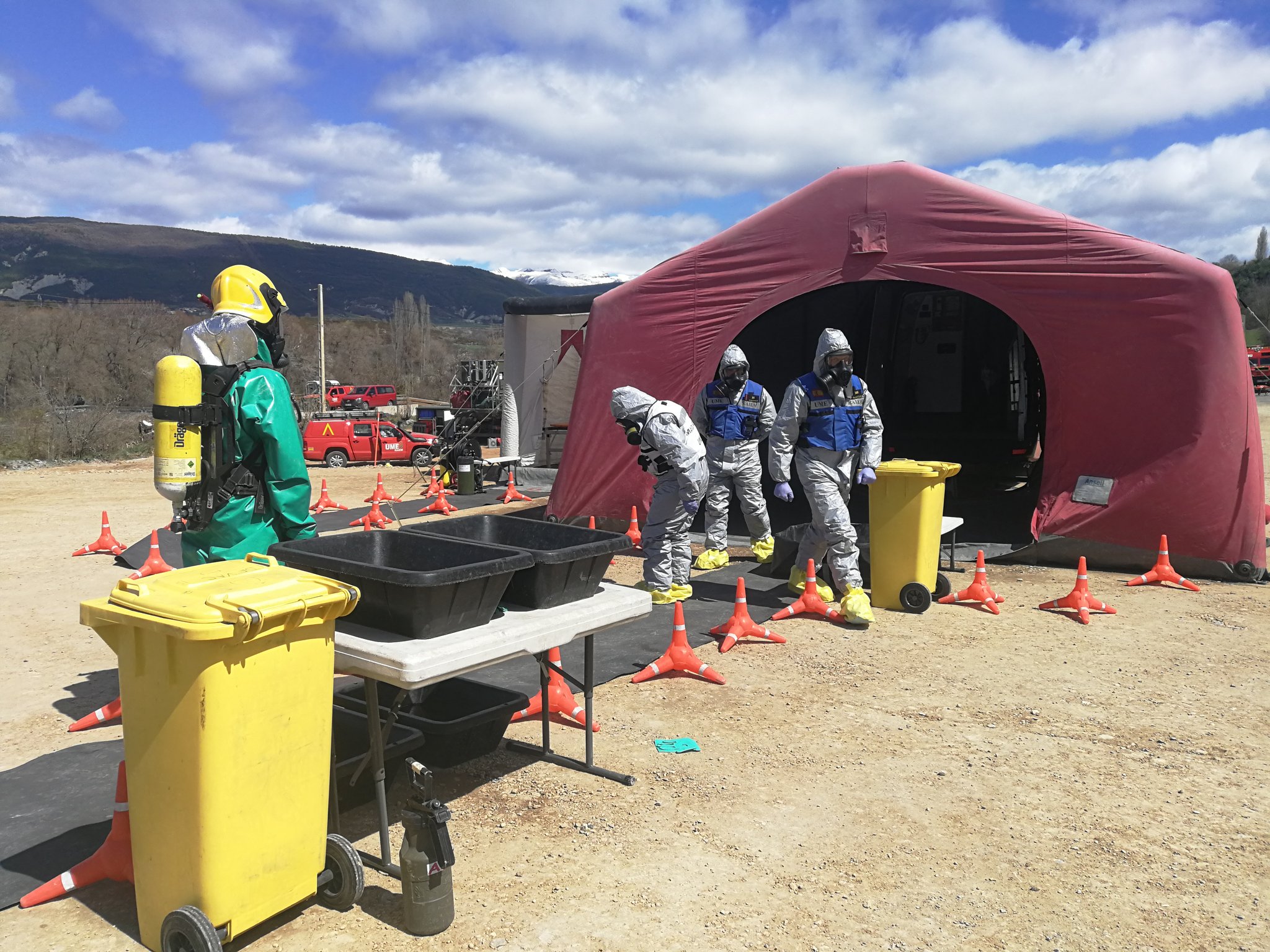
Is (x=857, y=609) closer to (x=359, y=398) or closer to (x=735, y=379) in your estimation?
(x=735, y=379)

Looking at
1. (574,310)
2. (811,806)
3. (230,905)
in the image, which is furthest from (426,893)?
(574,310)

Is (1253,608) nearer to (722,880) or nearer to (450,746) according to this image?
(722,880)

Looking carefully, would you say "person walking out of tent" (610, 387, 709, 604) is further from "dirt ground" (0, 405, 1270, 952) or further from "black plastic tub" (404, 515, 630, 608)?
"black plastic tub" (404, 515, 630, 608)

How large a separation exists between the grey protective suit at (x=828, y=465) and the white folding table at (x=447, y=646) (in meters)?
3.50

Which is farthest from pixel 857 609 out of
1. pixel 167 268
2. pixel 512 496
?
pixel 167 268

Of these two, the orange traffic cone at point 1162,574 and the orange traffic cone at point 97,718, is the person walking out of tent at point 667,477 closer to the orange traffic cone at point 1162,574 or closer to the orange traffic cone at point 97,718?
the orange traffic cone at point 97,718

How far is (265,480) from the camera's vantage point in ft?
13.5

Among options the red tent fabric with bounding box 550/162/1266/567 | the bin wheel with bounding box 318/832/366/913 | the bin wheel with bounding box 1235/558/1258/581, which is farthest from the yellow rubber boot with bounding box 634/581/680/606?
the bin wheel with bounding box 1235/558/1258/581

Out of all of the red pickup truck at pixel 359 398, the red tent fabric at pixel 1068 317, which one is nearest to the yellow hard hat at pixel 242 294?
the red tent fabric at pixel 1068 317

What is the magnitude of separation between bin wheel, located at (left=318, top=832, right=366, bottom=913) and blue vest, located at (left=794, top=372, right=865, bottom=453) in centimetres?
521

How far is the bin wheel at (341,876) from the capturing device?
305 centimetres

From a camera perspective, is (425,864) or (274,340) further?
(274,340)

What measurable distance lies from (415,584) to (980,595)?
5707mm

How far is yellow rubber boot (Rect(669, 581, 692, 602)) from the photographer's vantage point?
7.65 metres
